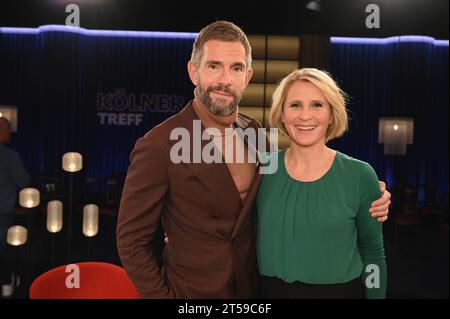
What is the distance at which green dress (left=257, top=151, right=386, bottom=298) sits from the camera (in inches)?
61.1

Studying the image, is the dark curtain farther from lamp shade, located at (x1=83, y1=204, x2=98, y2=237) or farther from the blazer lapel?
the blazer lapel

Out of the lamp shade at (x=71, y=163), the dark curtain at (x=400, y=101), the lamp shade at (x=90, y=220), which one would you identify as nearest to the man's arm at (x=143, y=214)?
the lamp shade at (x=71, y=163)

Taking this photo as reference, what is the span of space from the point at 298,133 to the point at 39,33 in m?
7.82

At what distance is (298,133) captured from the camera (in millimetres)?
1607

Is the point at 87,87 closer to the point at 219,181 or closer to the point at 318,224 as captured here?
the point at 219,181

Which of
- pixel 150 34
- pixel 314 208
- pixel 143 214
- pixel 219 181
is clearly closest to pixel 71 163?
pixel 143 214

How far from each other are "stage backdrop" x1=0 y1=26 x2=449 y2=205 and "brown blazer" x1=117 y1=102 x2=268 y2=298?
251 inches

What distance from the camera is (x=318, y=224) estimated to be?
1544mm

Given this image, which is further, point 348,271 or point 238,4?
point 238,4

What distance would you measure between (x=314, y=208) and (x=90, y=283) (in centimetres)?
124

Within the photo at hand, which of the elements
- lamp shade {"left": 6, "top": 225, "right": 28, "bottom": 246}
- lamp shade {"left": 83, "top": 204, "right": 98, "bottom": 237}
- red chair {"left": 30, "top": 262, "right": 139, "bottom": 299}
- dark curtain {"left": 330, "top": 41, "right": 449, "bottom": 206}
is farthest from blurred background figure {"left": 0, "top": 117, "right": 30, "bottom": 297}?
dark curtain {"left": 330, "top": 41, "right": 449, "bottom": 206}

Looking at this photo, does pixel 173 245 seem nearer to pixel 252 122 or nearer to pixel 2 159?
pixel 252 122
